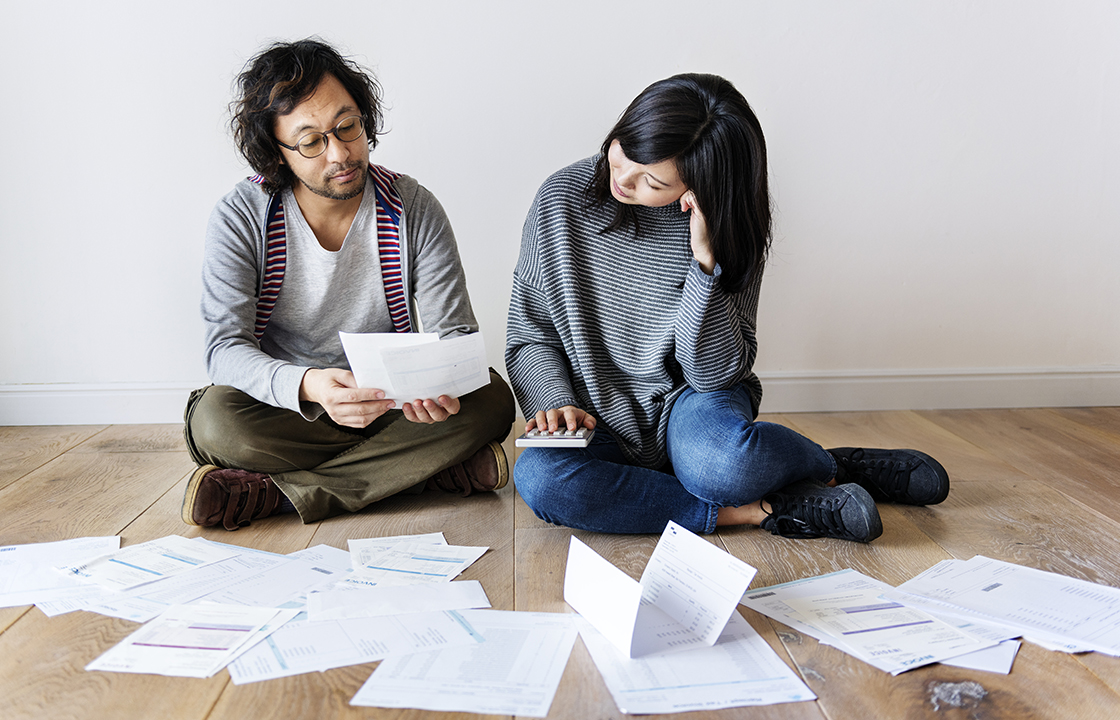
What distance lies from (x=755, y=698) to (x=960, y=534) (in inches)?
31.2

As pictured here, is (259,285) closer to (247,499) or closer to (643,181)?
(247,499)

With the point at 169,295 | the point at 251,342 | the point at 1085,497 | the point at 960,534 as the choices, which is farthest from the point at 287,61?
the point at 1085,497

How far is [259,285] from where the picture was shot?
1.81m

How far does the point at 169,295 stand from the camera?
2.53 meters

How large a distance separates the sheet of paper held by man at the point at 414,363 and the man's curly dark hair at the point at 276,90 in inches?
20.3

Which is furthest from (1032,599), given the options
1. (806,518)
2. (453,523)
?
(453,523)

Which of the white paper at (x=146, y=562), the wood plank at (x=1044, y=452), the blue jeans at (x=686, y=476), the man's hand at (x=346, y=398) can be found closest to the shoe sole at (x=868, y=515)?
the blue jeans at (x=686, y=476)

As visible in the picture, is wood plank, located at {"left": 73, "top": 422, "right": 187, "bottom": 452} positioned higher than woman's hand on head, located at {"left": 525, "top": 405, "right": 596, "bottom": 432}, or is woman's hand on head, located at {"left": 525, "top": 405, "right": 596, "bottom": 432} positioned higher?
woman's hand on head, located at {"left": 525, "top": 405, "right": 596, "bottom": 432}

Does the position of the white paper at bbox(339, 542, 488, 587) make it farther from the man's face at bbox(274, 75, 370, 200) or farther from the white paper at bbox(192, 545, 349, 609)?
the man's face at bbox(274, 75, 370, 200)

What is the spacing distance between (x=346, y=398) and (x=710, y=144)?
796mm

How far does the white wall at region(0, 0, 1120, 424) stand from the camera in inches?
94.9

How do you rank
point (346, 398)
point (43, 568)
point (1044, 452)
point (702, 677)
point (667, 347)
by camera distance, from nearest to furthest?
point (702, 677), point (43, 568), point (346, 398), point (667, 347), point (1044, 452)

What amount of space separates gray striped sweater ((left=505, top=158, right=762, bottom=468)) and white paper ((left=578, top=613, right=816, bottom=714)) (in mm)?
596

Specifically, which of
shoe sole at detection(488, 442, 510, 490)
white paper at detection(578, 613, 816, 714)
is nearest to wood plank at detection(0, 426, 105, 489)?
shoe sole at detection(488, 442, 510, 490)
